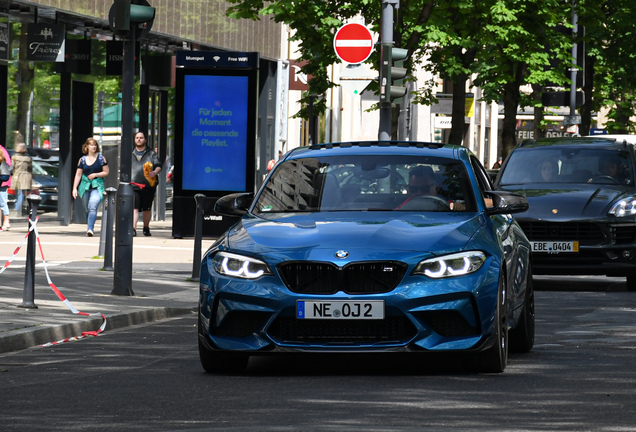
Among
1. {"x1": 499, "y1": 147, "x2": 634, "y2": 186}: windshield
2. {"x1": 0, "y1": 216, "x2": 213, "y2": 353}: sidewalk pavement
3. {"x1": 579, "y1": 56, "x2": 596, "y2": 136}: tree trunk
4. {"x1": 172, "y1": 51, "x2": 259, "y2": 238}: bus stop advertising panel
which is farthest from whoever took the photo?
{"x1": 579, "y1": 56, "x2": 596, "y2": 136}: tree trunk

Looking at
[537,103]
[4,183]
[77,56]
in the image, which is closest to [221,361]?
[4,183]

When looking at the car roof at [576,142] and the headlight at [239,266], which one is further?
the car roof at [576,142]

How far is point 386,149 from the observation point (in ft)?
33.6

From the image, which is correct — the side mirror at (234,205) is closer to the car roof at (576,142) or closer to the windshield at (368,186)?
the windshield at (368,186)

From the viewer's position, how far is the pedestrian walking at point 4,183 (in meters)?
→ 26.1

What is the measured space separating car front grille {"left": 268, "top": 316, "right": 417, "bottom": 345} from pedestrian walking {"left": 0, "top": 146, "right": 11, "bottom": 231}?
1804 centimetres

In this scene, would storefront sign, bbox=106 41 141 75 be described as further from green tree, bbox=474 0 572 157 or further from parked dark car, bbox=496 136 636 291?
parked dark car, bbox=496 136 636 291

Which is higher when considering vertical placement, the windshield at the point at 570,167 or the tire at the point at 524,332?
the windshield at the point at 570,167

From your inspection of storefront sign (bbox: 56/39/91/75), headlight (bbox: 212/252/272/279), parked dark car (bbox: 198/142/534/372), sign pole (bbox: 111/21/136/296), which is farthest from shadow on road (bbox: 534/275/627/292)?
storefront sign (bbox: 56/39/91/75)

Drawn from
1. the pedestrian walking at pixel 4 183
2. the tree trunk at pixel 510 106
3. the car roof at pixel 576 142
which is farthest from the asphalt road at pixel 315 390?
the tree trunk at pixel 510 106

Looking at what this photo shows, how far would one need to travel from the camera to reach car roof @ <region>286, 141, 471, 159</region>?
400 inches

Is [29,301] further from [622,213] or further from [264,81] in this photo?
[264,81]

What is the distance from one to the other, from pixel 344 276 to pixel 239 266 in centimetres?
64

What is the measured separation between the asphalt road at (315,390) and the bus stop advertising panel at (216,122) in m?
11.3
